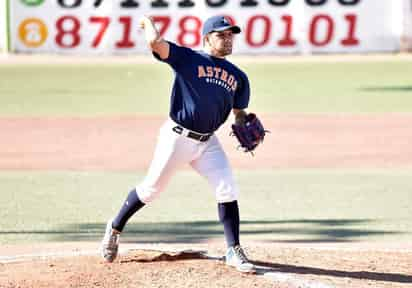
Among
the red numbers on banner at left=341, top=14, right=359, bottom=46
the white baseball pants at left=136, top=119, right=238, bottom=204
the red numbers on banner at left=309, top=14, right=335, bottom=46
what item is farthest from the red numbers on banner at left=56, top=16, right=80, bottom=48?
the white baseball pants at left=136, top=119, right=238, bottom=204

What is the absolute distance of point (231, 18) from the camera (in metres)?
32.8

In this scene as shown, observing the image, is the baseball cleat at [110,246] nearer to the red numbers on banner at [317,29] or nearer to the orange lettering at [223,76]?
the orange lettering at [223,76]

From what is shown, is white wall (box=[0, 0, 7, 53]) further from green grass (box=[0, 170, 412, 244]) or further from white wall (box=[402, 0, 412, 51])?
green grass (box=[0, 170, 412, 244])

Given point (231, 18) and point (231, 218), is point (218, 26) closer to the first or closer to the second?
point (231, 218)

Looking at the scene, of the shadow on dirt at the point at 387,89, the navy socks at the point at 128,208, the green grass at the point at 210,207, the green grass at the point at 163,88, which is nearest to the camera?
the navy socks at the point at 128,208

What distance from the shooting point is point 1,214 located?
38.1 feet

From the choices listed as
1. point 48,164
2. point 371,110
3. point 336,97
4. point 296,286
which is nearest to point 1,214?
point 48,164

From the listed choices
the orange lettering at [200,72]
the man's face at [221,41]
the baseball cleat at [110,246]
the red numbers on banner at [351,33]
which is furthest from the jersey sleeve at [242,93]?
the red numbers on banner at [351,33]

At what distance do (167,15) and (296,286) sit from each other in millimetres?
25307

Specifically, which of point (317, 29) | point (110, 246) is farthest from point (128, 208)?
point (317, 29)

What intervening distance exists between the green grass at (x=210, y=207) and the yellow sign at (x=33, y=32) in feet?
62.4

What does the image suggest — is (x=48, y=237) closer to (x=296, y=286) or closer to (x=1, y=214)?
(x=1, y=214)

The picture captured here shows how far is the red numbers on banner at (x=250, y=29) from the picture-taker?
3266 cm

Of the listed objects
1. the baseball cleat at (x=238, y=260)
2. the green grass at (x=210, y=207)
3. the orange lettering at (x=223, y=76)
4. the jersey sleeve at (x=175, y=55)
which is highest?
the jersey sleeve at (x=175, y=55)
